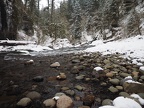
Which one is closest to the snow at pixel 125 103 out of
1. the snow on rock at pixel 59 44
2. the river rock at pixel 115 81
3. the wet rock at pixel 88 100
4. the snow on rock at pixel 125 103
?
the snow on rock at pixel 125 103

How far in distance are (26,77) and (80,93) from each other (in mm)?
1826

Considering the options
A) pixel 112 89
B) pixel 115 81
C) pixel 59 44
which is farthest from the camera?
pixel 59 44

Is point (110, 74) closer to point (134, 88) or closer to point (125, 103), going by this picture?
point (134, 88)

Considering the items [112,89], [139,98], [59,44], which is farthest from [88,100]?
A: [59,44]

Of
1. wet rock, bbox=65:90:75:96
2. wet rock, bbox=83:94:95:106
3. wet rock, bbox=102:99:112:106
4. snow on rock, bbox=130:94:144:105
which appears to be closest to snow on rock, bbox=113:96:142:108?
wet rock, bbox=102:99:112:106

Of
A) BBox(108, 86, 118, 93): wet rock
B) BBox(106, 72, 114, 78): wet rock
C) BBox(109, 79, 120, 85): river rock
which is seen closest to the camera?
BBox(108, 86, 118, 93): wet rock

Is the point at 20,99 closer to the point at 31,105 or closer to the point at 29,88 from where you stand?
the point at 31,105

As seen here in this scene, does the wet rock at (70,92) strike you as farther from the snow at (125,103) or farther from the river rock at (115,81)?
the river rock at (115,81)

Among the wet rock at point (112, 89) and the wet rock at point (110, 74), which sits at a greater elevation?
the wet rock at point (110, 74)

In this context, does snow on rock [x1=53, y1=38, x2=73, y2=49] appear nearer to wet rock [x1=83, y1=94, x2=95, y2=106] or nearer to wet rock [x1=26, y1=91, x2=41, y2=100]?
wet rock [x1=26, y1=91, x2=41, y2=100]

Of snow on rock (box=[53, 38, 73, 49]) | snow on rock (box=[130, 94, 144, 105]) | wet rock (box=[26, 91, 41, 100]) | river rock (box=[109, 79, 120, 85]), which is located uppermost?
snow on rock (box=[53, 38, 73, 49])

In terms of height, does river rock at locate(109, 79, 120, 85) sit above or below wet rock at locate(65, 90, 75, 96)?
above

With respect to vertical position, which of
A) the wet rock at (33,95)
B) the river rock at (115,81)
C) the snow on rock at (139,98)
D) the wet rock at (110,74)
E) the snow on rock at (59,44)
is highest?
the snow on rock at (59,44)

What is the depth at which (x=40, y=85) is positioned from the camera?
411cm
